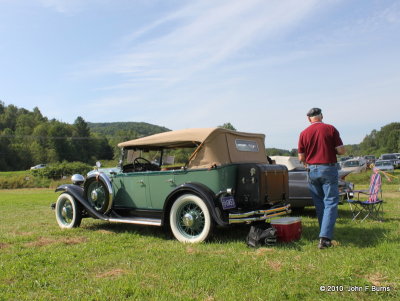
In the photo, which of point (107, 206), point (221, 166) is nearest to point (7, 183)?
point (107, 206)

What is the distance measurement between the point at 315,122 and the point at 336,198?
1.09m

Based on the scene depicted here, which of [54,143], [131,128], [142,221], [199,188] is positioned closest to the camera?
[199,188]

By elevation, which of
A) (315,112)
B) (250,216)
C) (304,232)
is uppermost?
(315,112)

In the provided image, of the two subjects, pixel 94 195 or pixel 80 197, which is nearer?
pixel 94 195

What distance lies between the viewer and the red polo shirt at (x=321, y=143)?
15.3 ft

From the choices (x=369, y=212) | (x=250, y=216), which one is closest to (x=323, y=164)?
(x=250, y=216)

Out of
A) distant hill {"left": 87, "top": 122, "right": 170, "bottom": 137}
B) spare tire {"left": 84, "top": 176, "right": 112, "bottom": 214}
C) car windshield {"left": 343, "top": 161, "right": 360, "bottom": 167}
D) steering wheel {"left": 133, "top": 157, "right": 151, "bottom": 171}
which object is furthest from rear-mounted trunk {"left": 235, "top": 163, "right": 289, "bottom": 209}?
distant hill {"left": 87, "top": 122, "right": 170, "bottom": 137}

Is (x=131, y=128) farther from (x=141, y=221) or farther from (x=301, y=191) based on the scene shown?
(x=141, y=221)

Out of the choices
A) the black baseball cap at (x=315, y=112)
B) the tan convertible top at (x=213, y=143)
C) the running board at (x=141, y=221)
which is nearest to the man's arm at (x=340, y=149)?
the black baseball cap at (x=315, y=112)

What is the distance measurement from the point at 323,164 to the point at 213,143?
1.62m

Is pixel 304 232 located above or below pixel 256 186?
below

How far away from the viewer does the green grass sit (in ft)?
10.3

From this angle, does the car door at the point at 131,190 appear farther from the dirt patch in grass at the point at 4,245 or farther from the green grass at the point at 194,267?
the dirt patch in grass at the point at 4,245

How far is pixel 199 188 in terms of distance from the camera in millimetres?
5043
